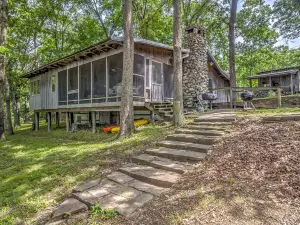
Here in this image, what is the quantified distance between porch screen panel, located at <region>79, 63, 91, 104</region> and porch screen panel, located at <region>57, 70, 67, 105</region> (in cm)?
174

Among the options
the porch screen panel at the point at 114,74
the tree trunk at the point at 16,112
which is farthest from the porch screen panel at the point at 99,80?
the tree trunk at the point at 16,112

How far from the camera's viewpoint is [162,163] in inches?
171

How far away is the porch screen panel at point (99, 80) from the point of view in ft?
34.1

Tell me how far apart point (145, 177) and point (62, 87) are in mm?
11098

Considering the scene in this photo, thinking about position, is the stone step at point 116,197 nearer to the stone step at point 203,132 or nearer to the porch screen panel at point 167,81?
the stone step at point 203,132

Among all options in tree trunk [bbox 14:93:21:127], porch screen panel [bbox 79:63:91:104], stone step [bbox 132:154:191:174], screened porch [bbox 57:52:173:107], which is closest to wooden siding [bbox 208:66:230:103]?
screened porch [bbox 57:52:173:107]

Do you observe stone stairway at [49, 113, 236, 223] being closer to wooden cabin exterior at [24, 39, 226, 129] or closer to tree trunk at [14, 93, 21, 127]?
wooden cabin exterior at [24, 39, 226, 129]

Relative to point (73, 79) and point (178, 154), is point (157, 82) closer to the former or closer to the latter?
point (73, 79)

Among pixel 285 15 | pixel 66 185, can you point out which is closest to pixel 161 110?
pixel 66 185

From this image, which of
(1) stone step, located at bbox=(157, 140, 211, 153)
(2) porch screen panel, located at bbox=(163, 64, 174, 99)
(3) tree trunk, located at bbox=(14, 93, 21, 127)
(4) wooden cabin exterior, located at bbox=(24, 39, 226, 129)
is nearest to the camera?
(1) stone step, located at bbox=(157, 140, 211, 153)

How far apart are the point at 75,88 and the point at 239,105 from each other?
1022 cm

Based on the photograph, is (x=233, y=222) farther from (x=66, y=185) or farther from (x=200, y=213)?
(x=66, y=185)

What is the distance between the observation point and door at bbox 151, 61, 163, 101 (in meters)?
10.6

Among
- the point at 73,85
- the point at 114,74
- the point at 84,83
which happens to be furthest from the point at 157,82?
the point at 73,85
